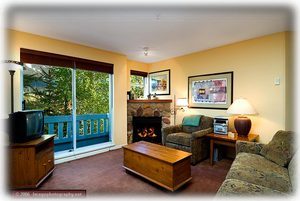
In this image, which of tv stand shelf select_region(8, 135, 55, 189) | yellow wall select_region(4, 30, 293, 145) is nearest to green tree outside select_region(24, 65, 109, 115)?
yellow wall select_region(4, 30, 293, 145)

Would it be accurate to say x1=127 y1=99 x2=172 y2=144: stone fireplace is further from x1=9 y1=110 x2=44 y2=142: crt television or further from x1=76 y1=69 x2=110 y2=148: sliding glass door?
x1=9 y1=110 x2=44 y2=142: crt television

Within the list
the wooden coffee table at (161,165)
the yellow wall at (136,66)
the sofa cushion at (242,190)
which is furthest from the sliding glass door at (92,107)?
the sofa cushion at (242,190)

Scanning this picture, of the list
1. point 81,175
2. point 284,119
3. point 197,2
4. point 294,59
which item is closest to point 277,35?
point 294,59

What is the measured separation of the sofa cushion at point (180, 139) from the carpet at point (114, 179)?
0.45m

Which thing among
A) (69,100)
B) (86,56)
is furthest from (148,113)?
(86,56)

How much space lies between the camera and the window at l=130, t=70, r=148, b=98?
4777 millimetres

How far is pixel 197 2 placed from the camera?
1.89m

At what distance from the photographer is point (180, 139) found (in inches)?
125

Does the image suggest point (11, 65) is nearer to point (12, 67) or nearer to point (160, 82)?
point (12, 67)

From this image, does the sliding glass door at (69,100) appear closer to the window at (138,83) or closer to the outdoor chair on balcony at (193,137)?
the window at (138,83)

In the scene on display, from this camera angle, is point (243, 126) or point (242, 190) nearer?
point (242, 190)

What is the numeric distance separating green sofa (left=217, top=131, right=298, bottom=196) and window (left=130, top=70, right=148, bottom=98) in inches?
125

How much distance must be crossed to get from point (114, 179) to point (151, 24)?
7.90 ft

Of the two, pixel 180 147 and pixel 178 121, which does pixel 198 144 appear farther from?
pixel 178 121
